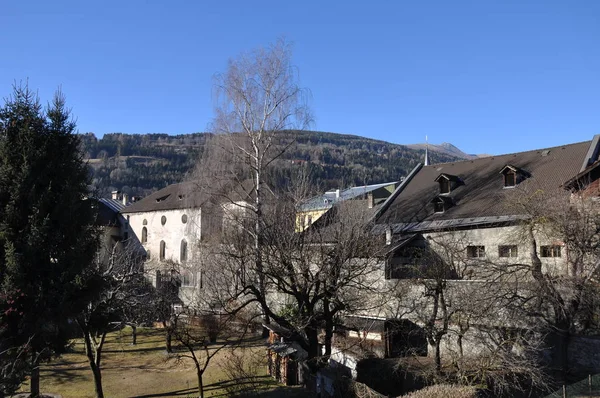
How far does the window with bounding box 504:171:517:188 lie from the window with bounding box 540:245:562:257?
4.63 metres

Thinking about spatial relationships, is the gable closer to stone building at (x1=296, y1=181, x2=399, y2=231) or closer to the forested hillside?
stone building at (x1=296, y1=181, x2=399, y2=231)

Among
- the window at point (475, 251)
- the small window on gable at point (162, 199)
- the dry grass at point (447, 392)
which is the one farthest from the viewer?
the small window on gable at point (162, 199)

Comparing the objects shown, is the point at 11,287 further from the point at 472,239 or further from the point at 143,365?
the point at 472,239

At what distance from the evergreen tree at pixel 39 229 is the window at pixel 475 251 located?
18056 millimetres

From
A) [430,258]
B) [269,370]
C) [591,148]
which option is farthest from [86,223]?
[591,148]

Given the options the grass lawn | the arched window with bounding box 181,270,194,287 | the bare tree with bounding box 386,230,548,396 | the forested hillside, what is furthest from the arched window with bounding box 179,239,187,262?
the forested hillside

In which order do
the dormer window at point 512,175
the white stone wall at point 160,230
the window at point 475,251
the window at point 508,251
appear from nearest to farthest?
the window at point 508,251
the window at point 475,251
the dormer window at point 512,175
the white stone wall at point 160,230

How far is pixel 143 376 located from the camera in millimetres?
21750

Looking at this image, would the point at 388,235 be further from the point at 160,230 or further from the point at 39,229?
the point at 160,230

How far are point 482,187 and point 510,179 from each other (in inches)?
64.0

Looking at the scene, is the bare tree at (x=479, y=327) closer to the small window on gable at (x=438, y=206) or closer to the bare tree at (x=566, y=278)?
the bare tree at (x=566, y=278)

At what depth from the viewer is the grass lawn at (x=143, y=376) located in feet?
62.0

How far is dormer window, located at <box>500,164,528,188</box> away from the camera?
24.9m

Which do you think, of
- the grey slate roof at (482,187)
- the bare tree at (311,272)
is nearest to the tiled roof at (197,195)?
the bare tree at (311,272)
